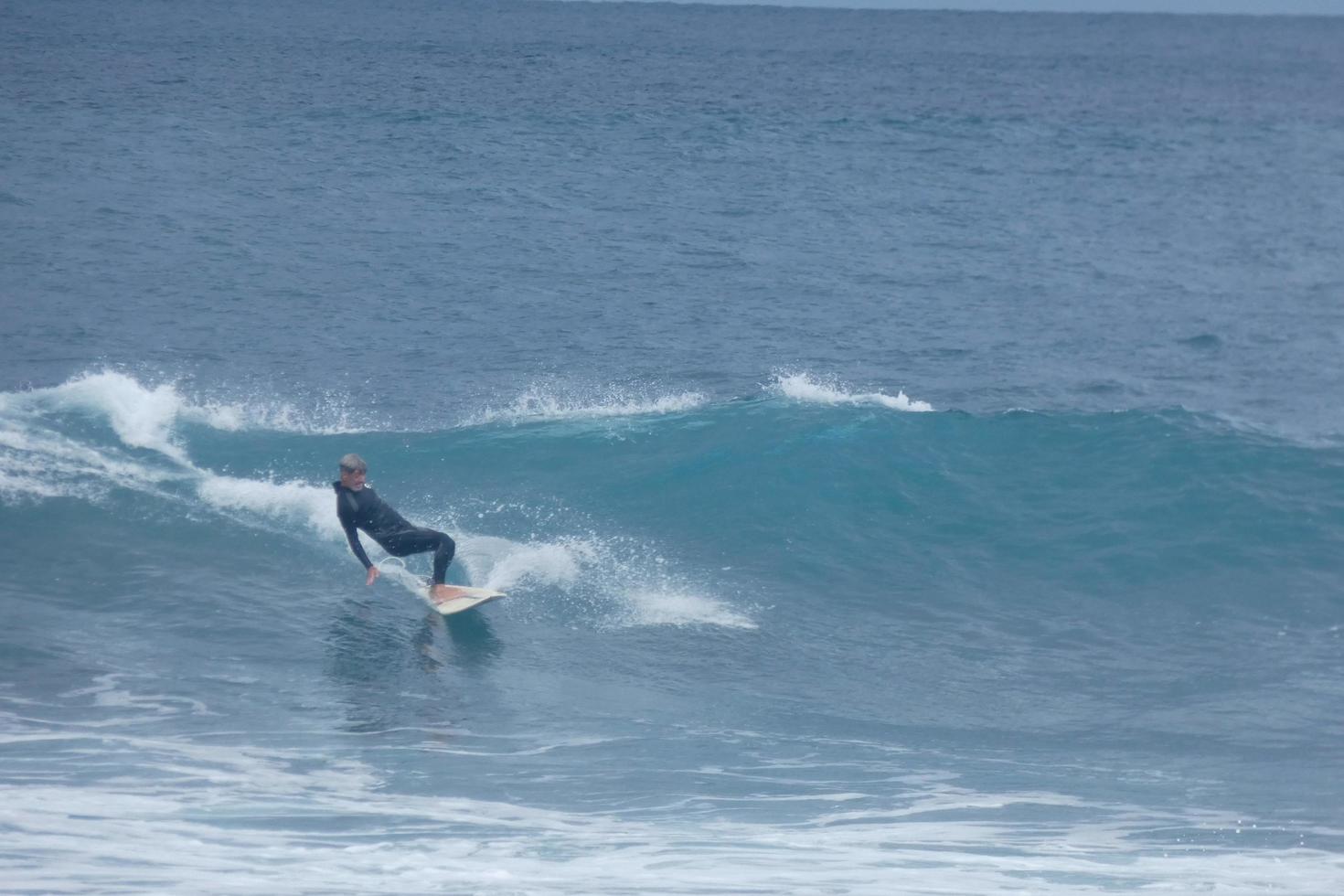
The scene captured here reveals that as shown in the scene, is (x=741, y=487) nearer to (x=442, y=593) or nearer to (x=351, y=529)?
(x=442, y=593)

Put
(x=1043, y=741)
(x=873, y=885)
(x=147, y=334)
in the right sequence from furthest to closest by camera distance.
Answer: (x=147, y=334), (x=1043, y=741), (x=873, y=885)

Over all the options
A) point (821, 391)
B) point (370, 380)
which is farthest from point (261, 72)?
point (821, 391)

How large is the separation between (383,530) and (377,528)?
0.06m

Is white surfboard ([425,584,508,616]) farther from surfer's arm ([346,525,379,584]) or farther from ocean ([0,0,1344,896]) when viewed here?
surfer's arm ([346,525,379,584])

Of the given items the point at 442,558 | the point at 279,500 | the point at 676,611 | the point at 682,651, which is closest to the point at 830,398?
the point at 676,611

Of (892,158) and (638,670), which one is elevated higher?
(892,158)

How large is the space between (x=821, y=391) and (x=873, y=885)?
10.9m

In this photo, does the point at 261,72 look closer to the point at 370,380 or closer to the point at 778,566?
the point at 370,380

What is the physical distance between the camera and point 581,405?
58.2 feet

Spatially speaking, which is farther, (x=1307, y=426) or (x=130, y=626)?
(x=1307, y=426)

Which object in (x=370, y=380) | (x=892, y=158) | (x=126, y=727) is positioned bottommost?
(x=126, y=727)

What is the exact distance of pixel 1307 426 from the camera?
57.9 ft

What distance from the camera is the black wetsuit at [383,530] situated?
36.6ft

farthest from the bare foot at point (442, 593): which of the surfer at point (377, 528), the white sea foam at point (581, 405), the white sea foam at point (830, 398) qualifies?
the white sea foam at point (830, 398)
